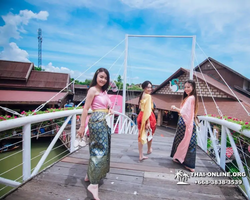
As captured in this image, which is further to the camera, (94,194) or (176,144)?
(176,144)

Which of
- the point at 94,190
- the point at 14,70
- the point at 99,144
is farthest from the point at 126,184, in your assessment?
the point at 14,70

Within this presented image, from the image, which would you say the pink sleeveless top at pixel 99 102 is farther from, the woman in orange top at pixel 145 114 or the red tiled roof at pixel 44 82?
the red tiled roof at pixel 44 82

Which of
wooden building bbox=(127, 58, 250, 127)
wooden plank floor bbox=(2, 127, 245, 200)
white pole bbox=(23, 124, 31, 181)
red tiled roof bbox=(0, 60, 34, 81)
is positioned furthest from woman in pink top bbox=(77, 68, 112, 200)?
red tiled roof bbox=(0, 60, 34, 81)

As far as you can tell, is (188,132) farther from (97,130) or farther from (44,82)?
(44,82)

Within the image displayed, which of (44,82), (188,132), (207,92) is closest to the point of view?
(188,132)

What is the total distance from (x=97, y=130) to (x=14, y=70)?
1438 cm

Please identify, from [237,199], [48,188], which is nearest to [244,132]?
[237,199]

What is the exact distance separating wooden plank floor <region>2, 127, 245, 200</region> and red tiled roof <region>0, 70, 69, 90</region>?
1179 cm

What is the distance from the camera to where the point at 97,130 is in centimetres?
164

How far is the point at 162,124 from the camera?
1262 cm

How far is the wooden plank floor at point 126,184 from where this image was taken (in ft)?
5.05

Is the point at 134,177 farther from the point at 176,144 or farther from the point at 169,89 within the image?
the point at 169,89

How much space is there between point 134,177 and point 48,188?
970mm

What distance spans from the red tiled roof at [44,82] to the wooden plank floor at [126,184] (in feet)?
38.7
